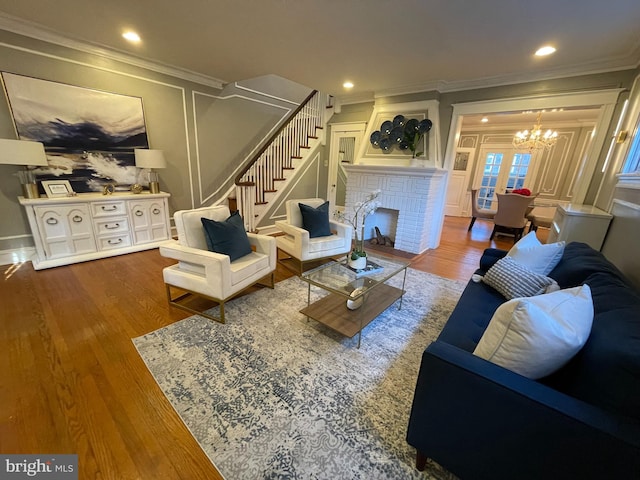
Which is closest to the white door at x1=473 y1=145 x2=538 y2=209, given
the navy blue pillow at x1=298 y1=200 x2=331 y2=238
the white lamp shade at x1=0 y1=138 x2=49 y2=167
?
the navy blue pillow at x1=298 y1=200 x2=331 y2=238

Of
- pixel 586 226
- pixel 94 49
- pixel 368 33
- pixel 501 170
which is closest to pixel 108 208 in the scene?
pixel 94 49

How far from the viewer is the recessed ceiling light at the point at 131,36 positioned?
9.29 ft

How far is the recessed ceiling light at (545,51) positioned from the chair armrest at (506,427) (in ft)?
11.2

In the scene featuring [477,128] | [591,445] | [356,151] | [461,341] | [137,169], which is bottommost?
[461,341]

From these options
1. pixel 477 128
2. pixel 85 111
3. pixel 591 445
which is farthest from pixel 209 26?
pixel 477 128

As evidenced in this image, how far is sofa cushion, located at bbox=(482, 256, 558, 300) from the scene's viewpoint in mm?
1733

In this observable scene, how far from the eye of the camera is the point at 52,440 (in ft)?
4.12

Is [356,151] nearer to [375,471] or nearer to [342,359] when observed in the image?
[342,359]

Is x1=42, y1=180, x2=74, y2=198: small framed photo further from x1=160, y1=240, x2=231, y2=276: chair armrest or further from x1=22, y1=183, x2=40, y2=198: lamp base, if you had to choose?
x1=160, y1=240, x2=231, y2=276: chair armrest

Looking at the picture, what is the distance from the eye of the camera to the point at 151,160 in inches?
143

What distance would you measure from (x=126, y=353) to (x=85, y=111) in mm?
3281

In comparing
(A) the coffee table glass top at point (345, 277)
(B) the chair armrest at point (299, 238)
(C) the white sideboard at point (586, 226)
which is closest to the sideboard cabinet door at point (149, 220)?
(B) the chair armrest at point (299, 238)

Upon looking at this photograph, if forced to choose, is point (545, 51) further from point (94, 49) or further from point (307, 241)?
point (94, 49)

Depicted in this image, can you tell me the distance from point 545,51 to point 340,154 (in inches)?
132
